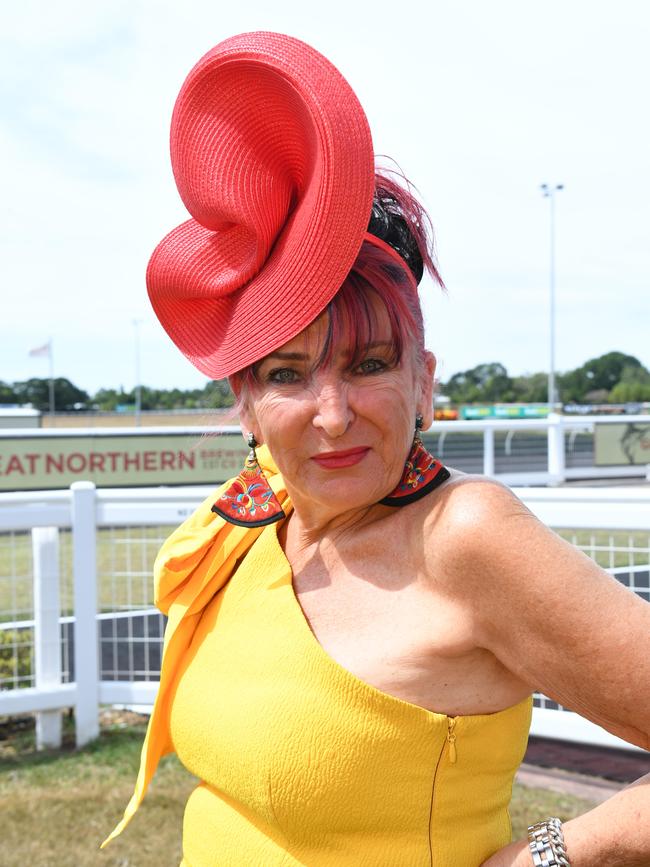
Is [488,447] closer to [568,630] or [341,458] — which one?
[341,458]

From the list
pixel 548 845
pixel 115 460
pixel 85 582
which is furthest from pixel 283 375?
pixel 115 460

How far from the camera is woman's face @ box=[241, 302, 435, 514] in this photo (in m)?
1.42

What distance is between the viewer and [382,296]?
1.42 meters

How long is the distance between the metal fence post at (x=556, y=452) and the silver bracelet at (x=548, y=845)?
40.8 ft

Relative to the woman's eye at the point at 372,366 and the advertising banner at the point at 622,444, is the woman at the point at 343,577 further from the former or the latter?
the advertising banner at the point at 622,444

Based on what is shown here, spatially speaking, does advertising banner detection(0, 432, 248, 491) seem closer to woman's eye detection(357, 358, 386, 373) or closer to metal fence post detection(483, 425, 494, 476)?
metal fence post detection(483, 425, 494, 476)

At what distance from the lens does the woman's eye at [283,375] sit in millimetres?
1473

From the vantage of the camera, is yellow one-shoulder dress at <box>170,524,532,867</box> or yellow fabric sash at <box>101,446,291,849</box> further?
yellow fabric sash at <box>101,446,291,849</box>

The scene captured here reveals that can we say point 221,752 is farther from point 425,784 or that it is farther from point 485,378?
point 485,378

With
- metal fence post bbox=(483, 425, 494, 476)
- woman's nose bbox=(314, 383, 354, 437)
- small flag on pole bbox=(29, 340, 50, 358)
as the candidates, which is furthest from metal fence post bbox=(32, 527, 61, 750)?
small flag on pole bbox=(29, 340, 50, 358)

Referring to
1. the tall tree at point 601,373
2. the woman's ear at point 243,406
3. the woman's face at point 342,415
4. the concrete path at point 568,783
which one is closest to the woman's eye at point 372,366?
the woman's face at point 342,415

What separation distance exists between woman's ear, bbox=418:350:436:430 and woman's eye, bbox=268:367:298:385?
Result: 227 millimetres

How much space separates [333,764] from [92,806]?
3.24m

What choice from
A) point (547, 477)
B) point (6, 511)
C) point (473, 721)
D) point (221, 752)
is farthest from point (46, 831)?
point (547, 477)
